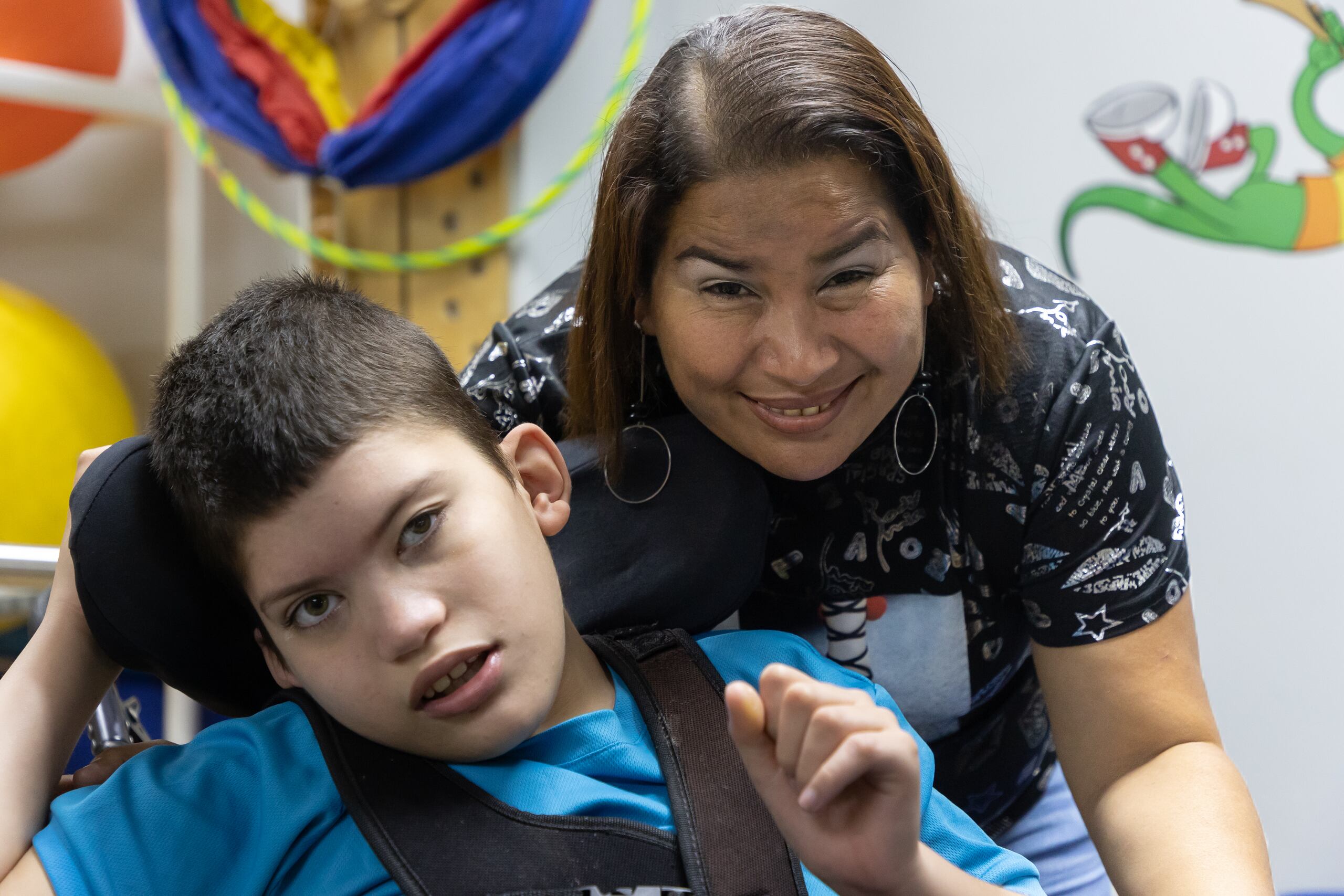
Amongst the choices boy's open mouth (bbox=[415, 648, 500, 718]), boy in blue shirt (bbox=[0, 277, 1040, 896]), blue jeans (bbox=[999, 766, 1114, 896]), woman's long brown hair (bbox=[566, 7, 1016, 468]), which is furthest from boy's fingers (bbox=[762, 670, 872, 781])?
blue jeans (bbox=[999, 766, 1114, 896])

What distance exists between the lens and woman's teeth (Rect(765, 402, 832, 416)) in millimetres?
1112

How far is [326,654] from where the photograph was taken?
0.90 metres

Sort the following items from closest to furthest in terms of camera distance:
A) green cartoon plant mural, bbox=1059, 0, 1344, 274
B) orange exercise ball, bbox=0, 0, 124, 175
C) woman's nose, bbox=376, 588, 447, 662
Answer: woman's nose, bbox=376, 588, 447, 662
green cartoon plant mural, bbox=1059, 0, 1344, 274
orange exercise ball, bbox=0, 0, 124, 175

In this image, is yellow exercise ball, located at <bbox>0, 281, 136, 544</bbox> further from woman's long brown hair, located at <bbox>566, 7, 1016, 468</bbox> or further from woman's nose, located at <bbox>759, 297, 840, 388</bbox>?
woman's nose, located at <bbox>759, 297, 840, 388</bbox>

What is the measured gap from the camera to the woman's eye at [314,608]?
897mm

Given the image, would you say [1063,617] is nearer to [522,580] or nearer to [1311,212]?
[522,580]

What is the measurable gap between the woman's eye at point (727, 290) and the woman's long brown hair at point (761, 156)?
7 cm

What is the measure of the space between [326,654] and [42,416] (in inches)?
63.1

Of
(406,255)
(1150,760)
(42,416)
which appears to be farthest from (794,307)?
(406,255)

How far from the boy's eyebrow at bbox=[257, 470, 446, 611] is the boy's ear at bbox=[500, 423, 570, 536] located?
0.16 metres

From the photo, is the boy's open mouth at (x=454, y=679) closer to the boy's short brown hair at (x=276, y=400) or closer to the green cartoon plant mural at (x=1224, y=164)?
the boy's short brown hair at (x=276, y=400)

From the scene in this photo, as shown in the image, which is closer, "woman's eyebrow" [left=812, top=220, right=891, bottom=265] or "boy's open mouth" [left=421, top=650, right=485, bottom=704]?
"boy's open mouth" [left=421, top=650, right=485, bottom=704]

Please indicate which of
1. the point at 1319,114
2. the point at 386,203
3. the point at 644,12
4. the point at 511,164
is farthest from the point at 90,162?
the point at 1319,114

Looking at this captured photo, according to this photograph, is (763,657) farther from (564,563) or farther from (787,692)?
(787,692)
